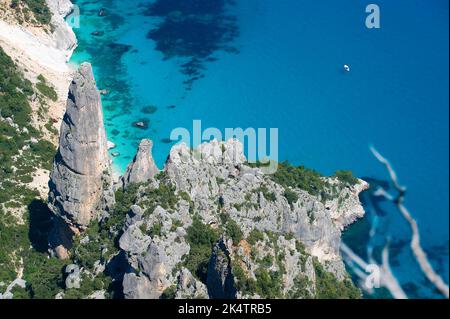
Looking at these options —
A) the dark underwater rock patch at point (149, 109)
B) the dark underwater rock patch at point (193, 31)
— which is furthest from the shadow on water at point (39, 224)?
the dark underwater rock patch at point (193, 31)

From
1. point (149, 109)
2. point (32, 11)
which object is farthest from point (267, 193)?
point (32, 11)

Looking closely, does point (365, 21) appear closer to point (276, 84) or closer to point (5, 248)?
point (276, 84)

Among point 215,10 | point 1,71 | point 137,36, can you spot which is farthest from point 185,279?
point 215,10

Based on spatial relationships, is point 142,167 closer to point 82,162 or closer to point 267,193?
point 82,162

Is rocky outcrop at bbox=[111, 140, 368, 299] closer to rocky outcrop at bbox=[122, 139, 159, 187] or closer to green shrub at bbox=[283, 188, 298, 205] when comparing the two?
green shrub at bbox=[283, 188, 298, 205]

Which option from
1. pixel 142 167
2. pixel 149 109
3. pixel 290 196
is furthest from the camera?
pixel 149 109
